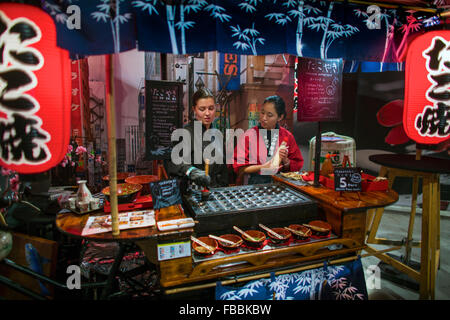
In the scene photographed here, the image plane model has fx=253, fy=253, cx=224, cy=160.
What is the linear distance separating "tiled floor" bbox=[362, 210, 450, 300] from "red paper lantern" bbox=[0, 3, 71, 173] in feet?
14.1

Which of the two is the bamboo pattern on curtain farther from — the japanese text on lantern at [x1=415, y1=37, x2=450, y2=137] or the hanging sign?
the hanging sign

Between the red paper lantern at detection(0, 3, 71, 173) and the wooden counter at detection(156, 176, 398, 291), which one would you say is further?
the wooden counter at detection(156, 176, 398, 291)

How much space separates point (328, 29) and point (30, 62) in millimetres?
2860

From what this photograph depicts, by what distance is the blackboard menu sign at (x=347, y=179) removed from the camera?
9.27 ft

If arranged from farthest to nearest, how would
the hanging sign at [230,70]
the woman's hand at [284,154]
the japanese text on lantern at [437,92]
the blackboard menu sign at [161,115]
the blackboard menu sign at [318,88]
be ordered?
the hanging sign at [230,70]
the woman's hand at [284,154]
the blackboard menu sign at [318,88]
the blackboard menu sign at [161,115]
the japanese text on lantern at [437,92]

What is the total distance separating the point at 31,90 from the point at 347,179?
122 inches

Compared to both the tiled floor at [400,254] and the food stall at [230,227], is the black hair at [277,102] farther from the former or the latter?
the tiled floor at [400,254]

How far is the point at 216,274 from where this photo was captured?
2312 millimetres

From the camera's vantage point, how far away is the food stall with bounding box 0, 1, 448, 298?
2193mm

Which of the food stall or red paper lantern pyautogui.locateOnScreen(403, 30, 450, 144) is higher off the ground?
red paper lantern pyautogui.locateOnScreen(403, 30, 450, 144)

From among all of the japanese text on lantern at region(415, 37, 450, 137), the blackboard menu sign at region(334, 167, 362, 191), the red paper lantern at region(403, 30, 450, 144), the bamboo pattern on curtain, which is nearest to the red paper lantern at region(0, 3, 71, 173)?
the bamboo pattern on curtain

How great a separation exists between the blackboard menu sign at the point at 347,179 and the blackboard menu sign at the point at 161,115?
77.6 inches

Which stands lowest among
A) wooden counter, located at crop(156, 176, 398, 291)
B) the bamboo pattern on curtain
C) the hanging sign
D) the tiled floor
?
the tiled floor

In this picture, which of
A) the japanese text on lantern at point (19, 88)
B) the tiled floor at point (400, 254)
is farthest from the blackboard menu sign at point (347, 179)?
the japanese text on lantern at point (19, 88)
